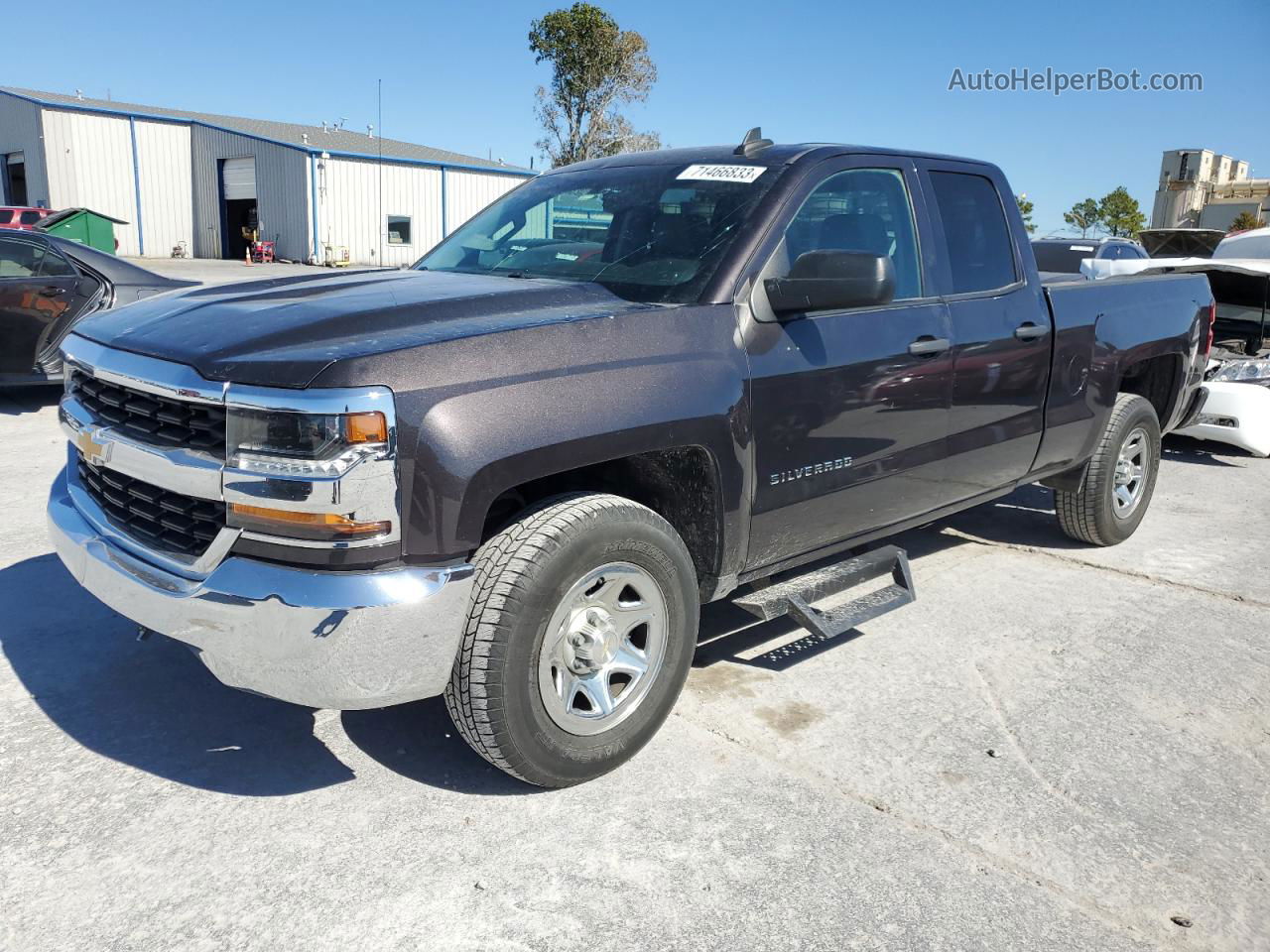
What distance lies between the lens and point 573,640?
9.34 feet

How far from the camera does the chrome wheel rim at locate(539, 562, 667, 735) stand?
278cm

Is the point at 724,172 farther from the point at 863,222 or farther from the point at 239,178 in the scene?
the point at 239,178

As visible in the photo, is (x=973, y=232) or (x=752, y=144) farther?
(x=973, y=232)

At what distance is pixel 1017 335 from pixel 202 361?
3.21 metres

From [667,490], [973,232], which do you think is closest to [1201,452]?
[973,232]

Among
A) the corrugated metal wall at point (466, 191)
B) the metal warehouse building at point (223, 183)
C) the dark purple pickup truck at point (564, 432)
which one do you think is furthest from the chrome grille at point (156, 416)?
the corrugated metal wall at point (466, 191)

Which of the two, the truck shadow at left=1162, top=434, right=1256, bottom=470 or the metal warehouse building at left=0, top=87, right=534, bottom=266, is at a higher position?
the metal warehouse building at left=0, top=87, right=534, bottom=266

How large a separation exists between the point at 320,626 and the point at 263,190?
39.2m

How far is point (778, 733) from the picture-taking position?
3281 mm

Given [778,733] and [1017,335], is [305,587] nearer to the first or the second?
[778,733]

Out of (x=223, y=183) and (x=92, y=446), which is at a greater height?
(x=223, y=183)

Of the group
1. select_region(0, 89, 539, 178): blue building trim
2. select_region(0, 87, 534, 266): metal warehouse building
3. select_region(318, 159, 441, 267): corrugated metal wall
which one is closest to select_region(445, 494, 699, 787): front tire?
select_region(0, 89, 539, 178): blue building trim

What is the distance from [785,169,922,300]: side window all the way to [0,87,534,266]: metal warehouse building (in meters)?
34.1

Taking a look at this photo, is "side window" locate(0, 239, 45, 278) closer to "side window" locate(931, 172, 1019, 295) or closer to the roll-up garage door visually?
"side window" locate(931, 172, 1019, 295)
